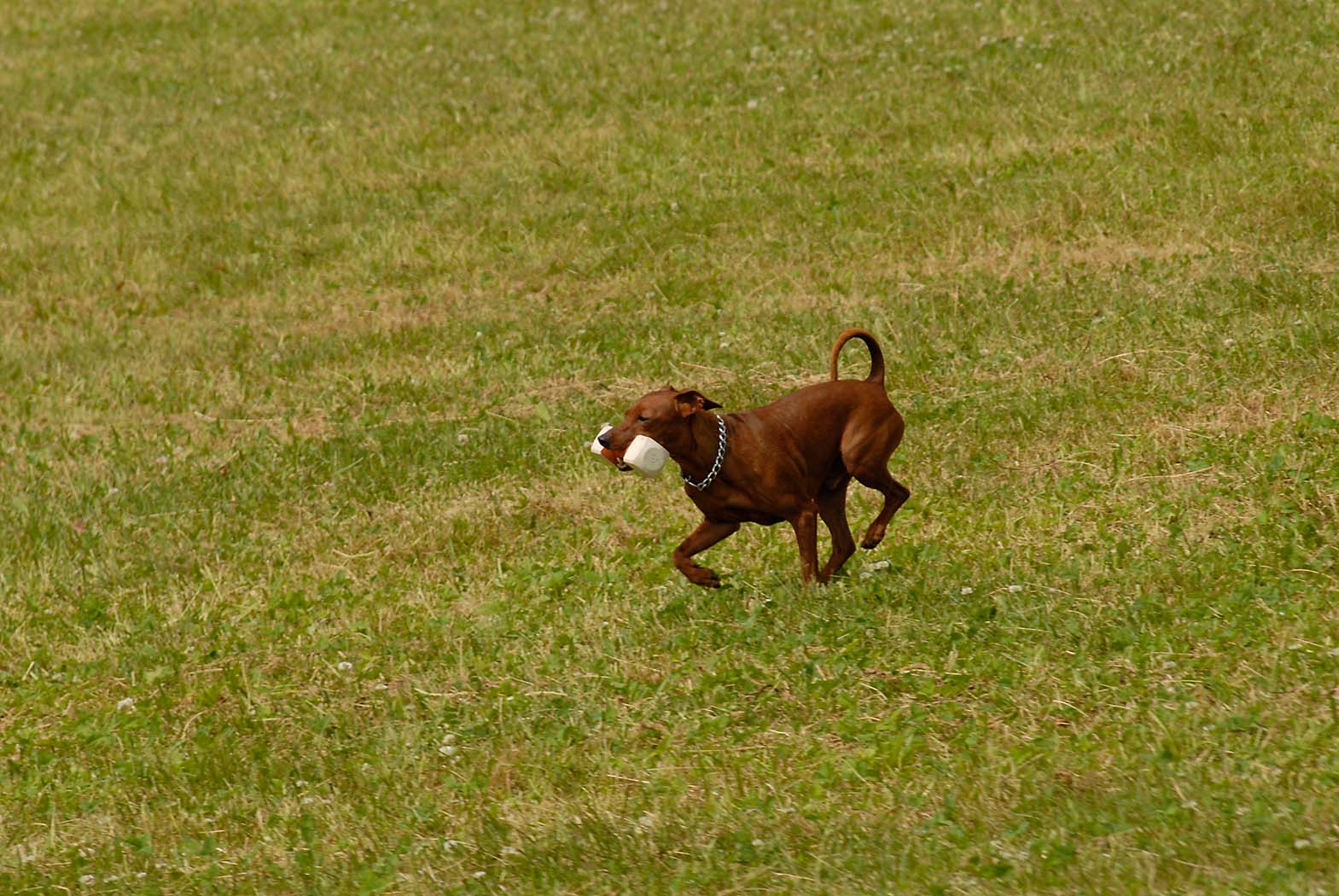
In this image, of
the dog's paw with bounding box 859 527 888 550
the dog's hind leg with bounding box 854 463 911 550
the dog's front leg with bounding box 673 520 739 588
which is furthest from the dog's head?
the dog's paw with bounding box 859 527 888 550

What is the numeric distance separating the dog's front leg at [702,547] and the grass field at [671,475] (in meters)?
0.28

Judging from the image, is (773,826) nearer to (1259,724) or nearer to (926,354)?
(1259,724)

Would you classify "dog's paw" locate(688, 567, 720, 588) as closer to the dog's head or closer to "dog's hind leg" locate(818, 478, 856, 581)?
"dog's hind leg" locate(818, 478, 856, 581)

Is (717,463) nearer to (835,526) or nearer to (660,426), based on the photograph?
(660,426)

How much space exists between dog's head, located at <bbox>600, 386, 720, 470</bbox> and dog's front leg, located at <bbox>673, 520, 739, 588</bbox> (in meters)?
0.51

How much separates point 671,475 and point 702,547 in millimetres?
2966

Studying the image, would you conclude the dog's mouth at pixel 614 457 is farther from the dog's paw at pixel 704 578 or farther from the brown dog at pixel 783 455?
the dog's paw at pixel 704 578

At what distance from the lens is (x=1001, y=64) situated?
20.0 meters

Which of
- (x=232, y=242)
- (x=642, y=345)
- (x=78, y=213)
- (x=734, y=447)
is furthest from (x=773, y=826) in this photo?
(x=78, y=213)

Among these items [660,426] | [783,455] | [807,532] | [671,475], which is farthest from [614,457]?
[671,475]

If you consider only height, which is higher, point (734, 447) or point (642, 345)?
point (734, 447)

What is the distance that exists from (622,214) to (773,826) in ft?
39.5

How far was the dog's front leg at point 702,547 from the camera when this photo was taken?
27.8ft

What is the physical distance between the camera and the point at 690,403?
26.9 ft
